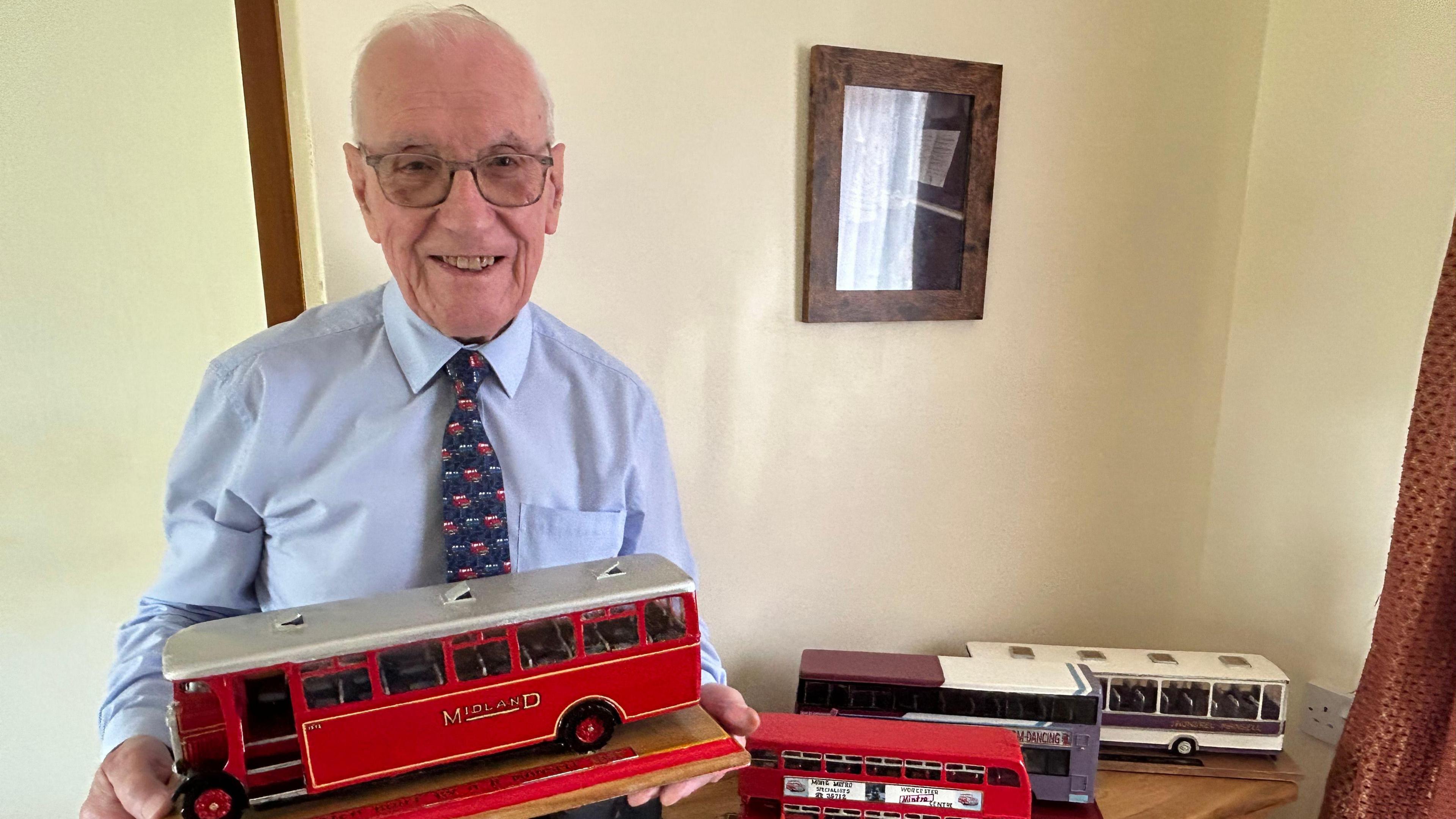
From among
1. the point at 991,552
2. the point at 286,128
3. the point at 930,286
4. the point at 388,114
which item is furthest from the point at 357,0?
the point at 991,552

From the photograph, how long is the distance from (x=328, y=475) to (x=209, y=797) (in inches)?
12.9

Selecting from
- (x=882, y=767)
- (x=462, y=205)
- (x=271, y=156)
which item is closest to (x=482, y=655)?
(x=462, y=205)

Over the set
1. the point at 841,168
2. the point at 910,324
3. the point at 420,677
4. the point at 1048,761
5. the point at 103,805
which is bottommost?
the point at 1048,761

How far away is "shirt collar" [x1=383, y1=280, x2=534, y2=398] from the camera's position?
92cm

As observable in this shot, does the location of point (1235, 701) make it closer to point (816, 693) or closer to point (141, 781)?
point (816, 693)

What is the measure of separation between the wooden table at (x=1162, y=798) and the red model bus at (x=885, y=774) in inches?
5.6

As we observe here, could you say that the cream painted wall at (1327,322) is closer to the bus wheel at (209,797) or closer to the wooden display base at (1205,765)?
the wooden display base at (1205,765)

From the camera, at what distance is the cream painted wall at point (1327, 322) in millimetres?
1554

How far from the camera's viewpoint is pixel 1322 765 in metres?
1.76

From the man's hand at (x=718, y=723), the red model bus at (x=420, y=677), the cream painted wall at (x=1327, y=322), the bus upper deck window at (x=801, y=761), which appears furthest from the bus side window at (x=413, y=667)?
the cream painted wall at (x=1327, y=322)

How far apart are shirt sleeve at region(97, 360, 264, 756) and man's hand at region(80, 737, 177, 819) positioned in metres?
0.13

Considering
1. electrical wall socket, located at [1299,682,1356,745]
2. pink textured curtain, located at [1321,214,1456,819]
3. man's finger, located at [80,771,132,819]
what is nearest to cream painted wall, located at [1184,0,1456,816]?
electrical wall socket, located at [1299,682,1356,745]

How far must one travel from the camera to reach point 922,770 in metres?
1.25

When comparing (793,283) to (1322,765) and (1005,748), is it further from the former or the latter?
(1322,765)
